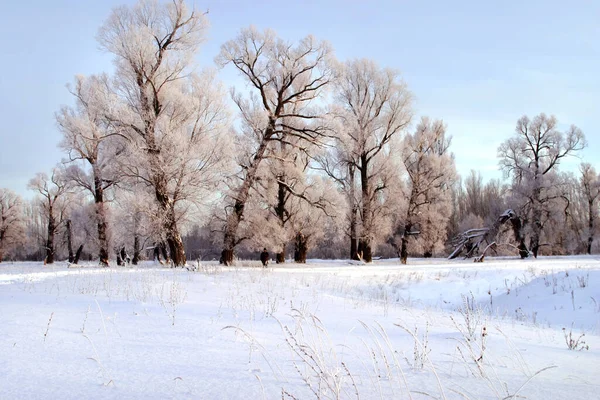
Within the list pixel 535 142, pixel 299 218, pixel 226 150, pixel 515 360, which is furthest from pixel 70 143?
pixel 535 142

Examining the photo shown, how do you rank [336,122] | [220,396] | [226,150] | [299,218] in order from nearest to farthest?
[220,396], [226,150], [336,122], [299,218]

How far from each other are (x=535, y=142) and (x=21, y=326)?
43136 millimetres

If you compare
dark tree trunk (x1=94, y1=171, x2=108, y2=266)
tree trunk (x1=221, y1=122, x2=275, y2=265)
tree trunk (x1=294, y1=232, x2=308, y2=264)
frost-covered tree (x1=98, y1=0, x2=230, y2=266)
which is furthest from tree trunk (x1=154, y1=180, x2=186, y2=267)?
tree trunk (x1=294, y1=232, x2=308, y2=264)

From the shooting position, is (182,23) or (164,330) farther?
(182,23)

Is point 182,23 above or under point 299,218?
above

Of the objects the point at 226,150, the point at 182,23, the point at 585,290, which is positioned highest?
the point at 182,23

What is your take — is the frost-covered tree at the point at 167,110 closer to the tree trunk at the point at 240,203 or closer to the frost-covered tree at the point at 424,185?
the tree trunk at the point at 240,203

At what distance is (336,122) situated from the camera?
20.8 metres

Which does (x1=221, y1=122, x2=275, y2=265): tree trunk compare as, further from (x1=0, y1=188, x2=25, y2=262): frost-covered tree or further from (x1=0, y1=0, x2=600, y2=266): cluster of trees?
(x1=0, y1=188, x2=25, y2=262): frost-covered tree

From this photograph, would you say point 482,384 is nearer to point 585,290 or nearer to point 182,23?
point 585,290

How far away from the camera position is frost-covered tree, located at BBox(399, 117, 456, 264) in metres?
30.7

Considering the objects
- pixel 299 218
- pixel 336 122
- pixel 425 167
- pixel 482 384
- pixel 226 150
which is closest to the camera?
pixel 482 384

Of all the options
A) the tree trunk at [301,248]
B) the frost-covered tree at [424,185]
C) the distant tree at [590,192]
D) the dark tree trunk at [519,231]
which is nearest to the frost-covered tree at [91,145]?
the tree trunk at [301,248]

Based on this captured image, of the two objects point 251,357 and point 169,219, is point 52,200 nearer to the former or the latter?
point 169,219
